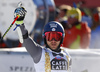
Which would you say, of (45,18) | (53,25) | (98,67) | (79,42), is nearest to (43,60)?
(53,25)

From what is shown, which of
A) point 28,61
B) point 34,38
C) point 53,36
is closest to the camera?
point 53,36

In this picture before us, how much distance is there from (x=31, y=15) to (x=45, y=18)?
23 cm

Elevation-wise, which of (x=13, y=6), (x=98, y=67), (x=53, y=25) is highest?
(x=13, y=6)

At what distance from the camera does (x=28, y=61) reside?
139 inches

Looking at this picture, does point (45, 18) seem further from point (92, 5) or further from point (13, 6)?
point (92, 5)

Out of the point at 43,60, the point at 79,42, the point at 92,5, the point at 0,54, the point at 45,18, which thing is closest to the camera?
the point at 43,60

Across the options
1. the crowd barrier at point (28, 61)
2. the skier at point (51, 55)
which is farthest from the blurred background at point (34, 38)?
the skier at point (51, 55)

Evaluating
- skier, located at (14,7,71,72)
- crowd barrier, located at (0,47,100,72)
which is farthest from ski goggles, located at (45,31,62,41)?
crowd barrier, located at (0,47,100,72)

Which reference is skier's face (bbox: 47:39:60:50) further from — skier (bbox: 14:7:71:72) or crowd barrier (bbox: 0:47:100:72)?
crowd barrier (bbox: 0:47:100:72)

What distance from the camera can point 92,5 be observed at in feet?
25.8

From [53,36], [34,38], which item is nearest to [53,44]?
[53,36]

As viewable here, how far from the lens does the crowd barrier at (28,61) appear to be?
3512 millimetres

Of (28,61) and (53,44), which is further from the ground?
(53,44)

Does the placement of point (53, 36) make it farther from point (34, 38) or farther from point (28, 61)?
point (34, 38)
